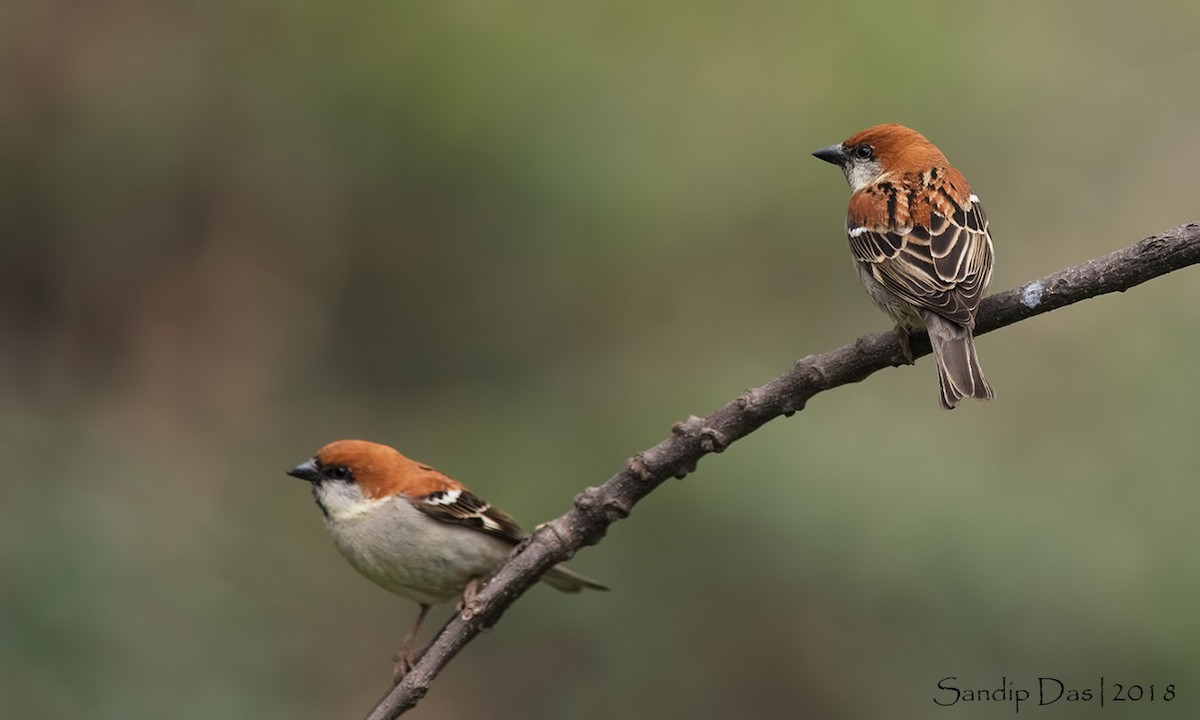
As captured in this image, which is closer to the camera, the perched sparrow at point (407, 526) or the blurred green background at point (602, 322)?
the perched sparrow at point (407, 526)

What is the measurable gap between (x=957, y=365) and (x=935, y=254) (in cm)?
56

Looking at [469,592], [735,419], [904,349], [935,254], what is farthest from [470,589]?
[935,254]

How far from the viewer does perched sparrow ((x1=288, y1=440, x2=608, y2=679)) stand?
414 cm

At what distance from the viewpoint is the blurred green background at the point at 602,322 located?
5477mm

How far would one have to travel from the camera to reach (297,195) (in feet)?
24.4

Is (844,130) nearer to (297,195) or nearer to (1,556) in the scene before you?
(297,195)

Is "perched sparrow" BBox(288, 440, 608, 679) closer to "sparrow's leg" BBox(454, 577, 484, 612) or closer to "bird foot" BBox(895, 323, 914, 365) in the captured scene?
"sparrow's leg" BBox(454, 577, 484, 612)

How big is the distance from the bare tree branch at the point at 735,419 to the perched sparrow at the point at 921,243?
27 cm

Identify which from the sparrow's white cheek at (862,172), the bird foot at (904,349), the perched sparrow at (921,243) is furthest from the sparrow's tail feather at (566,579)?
the sparrow's white cheek at (862,172)

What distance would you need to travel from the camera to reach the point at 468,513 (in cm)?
430

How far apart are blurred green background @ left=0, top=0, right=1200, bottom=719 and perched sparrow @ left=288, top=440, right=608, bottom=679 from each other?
1.24m

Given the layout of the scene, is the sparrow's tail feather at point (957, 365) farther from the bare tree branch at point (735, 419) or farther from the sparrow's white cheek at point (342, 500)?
the sparrow's white cheek at point (342, 500)

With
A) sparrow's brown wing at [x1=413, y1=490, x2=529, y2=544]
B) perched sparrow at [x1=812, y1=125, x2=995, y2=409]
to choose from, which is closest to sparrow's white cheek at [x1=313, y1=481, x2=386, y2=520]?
sparrow's brown wing at [x1=413, y1=490, x2=529, y2=544]

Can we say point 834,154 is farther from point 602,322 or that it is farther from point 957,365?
point 602,322
